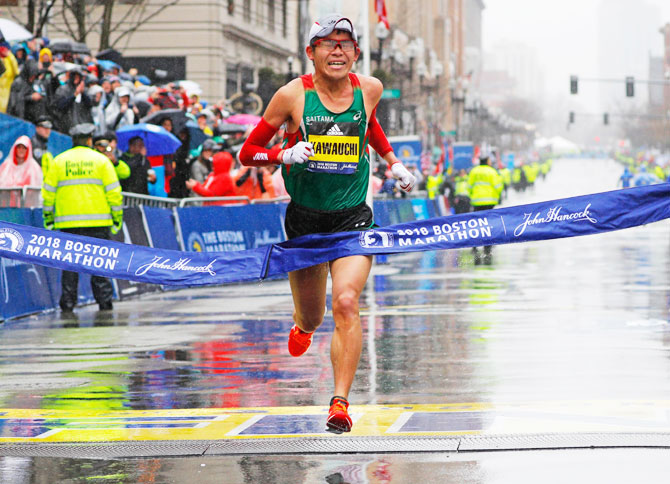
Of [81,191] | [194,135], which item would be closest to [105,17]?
[194,135]

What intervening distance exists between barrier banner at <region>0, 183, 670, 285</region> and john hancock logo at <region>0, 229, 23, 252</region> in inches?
2.0

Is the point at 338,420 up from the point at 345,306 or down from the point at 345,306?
down

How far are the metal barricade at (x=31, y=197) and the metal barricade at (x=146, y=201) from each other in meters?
1.91

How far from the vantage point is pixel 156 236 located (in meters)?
19.5

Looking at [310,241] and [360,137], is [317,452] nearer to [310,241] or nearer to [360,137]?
[310,241]

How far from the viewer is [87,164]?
15344 mm

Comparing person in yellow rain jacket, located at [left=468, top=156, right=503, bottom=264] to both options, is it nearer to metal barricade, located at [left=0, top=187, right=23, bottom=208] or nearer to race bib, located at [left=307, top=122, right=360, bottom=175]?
metal barricade, located at [left=0, top=187, right=23, bottom=208]

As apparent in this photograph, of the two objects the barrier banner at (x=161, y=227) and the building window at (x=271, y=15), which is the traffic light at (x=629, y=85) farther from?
the barrier banner at (x=161, y=227)

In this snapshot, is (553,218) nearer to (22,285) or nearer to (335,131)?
(335,131)

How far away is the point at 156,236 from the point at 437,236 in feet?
39.9

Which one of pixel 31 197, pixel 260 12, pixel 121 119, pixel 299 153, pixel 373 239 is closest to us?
pixel 299 153

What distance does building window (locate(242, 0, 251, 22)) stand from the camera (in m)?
49.4

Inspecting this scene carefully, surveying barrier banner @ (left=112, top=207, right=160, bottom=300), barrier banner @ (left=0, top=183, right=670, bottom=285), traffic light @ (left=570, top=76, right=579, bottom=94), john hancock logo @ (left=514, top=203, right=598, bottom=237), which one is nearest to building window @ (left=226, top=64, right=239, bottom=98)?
barrier banner @ (left=112, top=207, right=160, bottom=300)

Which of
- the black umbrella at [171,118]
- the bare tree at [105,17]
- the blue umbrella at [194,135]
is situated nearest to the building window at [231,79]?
the bare tree at [105,17]
